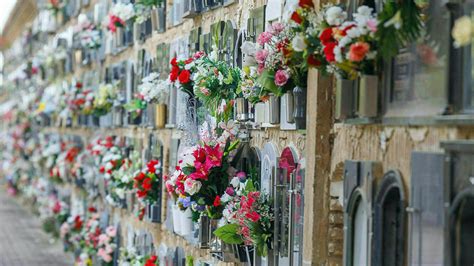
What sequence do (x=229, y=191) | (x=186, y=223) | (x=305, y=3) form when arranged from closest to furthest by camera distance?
(x=305, y=3), (x=229, y=191), (x=186, y=223)

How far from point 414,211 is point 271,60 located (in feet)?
6.60

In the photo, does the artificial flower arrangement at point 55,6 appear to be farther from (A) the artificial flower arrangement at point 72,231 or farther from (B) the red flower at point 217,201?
(B) the red flower at point 217,201

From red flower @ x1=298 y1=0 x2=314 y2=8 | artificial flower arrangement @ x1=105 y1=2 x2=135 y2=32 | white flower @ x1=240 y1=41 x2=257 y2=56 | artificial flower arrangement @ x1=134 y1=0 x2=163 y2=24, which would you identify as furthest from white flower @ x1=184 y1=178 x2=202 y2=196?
artificial flower arrangement @ x1=105 y1=2 x2=135 y2=32

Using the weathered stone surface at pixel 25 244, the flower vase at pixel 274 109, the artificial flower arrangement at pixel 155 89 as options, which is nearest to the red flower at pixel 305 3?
the flower vase at pixel 274 109

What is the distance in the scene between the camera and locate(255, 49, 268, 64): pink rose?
7316mm

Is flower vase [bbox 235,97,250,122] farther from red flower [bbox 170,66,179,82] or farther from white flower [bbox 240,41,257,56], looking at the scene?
white flower [bbox 240,41,257,56]

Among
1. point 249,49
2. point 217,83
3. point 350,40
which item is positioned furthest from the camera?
point 217,83

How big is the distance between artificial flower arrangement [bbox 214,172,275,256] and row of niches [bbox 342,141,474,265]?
56.0 inches

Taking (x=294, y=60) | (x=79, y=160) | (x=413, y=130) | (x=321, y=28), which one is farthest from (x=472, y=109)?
(x=79, y=160)

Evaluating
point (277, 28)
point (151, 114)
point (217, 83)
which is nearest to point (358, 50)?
point (277, 28)

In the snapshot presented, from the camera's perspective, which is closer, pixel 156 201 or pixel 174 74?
pixel 174 74

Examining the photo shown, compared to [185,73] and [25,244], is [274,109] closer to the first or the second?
[185,73]

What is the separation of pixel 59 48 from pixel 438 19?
738 inches

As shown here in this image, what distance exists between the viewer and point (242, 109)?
29.2 feet
